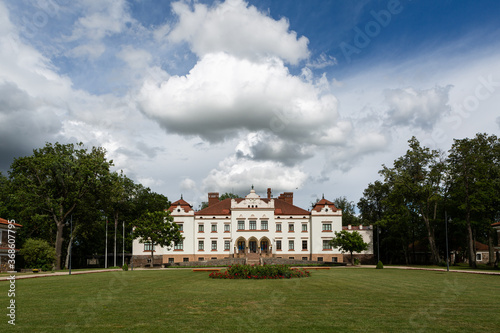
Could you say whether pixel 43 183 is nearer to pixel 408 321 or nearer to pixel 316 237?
pixel 316 237

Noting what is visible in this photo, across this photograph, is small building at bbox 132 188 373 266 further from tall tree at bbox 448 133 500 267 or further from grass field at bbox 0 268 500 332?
grass field at bbox 0 268 500 332

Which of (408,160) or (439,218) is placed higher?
(408,160)

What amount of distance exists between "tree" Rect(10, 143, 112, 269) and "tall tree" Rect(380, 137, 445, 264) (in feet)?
123

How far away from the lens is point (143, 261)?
6269cm

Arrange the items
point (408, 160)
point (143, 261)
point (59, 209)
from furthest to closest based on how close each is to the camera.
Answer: point (143, 261)
point (408, 160)
point (59, 209)

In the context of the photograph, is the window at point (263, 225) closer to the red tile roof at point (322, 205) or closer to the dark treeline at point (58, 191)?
the red tile roof at point (322, 205)

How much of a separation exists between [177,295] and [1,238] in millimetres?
36843

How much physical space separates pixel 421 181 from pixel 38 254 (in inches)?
1848

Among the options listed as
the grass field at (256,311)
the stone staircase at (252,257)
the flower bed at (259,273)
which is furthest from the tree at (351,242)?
the grass field at (256,311)

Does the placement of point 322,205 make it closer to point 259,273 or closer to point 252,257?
point 252,257

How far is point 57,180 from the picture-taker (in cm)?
4666

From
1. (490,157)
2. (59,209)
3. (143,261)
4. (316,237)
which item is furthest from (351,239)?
(59,209)

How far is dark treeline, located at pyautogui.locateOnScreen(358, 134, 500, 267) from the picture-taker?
45.6 m

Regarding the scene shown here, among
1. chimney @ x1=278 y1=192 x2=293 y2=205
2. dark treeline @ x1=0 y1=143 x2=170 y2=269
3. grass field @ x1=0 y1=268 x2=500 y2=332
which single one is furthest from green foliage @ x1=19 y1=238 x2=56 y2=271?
chimney @ x1=278 y1=192 x2=293 y2=205
